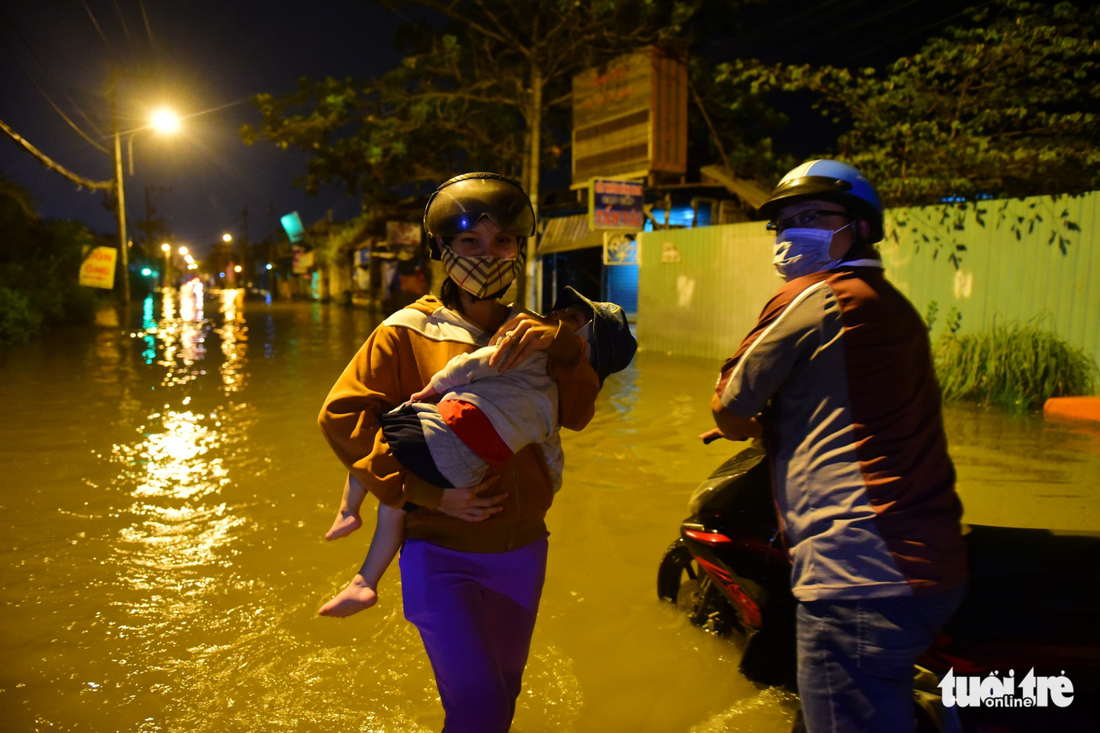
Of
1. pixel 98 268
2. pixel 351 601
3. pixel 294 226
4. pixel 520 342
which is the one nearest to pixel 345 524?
pixel 351 601

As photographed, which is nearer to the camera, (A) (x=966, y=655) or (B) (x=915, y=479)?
(B) (x=915, y=479)

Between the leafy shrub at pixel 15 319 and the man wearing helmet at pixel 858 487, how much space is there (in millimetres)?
16954

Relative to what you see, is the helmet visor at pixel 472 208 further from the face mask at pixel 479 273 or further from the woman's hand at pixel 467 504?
the woman's hand at pixel 467 504

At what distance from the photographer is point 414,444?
181 centimetres

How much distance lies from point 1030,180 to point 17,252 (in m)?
23.3

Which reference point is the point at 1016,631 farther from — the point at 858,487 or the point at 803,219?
the point at 803,219

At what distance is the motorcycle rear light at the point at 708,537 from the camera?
2711 millimetres

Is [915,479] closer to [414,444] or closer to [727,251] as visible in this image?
[414,444]

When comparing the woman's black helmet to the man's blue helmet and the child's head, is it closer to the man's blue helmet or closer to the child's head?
the child's head

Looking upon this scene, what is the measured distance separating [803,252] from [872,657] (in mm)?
1025

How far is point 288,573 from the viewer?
403 centimetres

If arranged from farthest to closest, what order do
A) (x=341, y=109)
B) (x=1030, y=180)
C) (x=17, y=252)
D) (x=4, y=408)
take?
1. (x=17, y=252)
2. (x=341, y=109)
3. (x=1030, y=180)
4. (x=4, y=408)

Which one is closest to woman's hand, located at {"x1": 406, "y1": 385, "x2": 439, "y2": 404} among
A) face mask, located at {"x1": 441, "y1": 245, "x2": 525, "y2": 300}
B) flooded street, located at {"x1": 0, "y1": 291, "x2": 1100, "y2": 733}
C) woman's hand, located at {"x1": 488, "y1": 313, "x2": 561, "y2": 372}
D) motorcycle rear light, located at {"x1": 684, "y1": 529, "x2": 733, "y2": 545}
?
woman's hand, located at {"x1": 488, "y1": 313, "x2": 561, "y2": 372}

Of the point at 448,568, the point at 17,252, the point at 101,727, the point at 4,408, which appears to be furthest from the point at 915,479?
the point at 17,252
